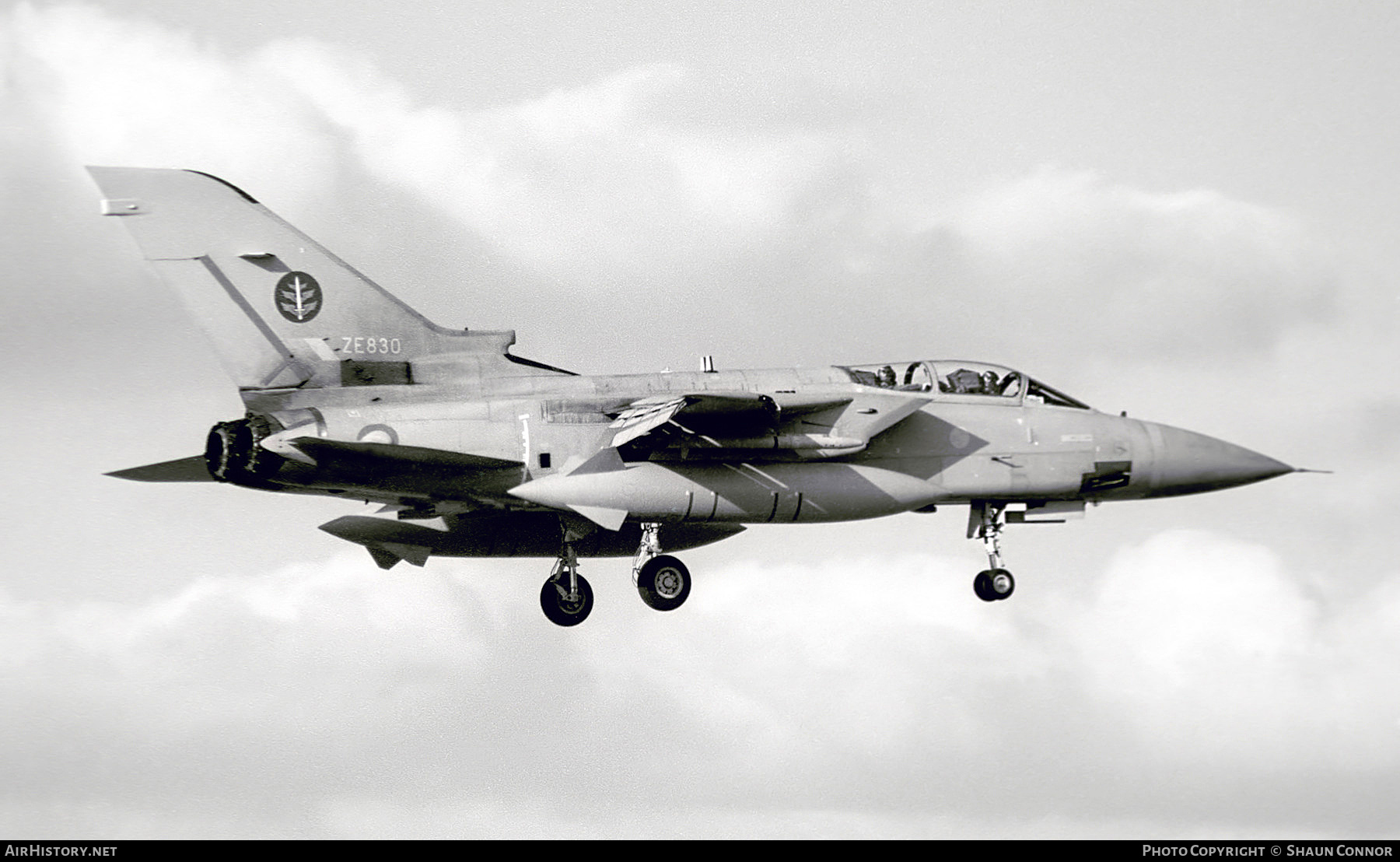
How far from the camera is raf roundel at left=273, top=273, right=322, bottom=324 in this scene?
77.1 feet

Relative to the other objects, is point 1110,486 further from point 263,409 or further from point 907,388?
point 263,409

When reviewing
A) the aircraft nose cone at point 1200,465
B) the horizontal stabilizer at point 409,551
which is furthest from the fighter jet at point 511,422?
the aircraft nose cone at point 1200,465

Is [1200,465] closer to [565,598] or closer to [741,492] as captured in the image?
[741,492]

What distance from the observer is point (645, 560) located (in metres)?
24.7

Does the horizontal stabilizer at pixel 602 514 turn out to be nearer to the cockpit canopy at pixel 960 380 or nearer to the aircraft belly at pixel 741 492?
the aircraft belly at pixel 741 492

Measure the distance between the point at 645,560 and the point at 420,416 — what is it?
10.7 feet

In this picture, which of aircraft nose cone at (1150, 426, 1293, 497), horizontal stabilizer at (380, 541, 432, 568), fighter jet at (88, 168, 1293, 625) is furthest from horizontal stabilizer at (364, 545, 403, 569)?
aircraft nose cone at (1150, 426, 1293, 497)

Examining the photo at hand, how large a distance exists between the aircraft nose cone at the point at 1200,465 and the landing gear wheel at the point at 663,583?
18.8ft

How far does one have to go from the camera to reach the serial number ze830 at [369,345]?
77.4 feet

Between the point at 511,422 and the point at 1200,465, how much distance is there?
27.3ft

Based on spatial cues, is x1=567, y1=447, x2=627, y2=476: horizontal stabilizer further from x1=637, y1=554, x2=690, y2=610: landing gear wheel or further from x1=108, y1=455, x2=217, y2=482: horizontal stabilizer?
x1=108, y1=455, x2=217, y2=482: horizontal stabilizer

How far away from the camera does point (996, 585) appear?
25500 mm

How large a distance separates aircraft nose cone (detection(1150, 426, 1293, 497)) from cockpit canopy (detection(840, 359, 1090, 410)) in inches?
43.6

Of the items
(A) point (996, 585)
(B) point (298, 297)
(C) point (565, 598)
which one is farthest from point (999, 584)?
(B) point (298, 297)
